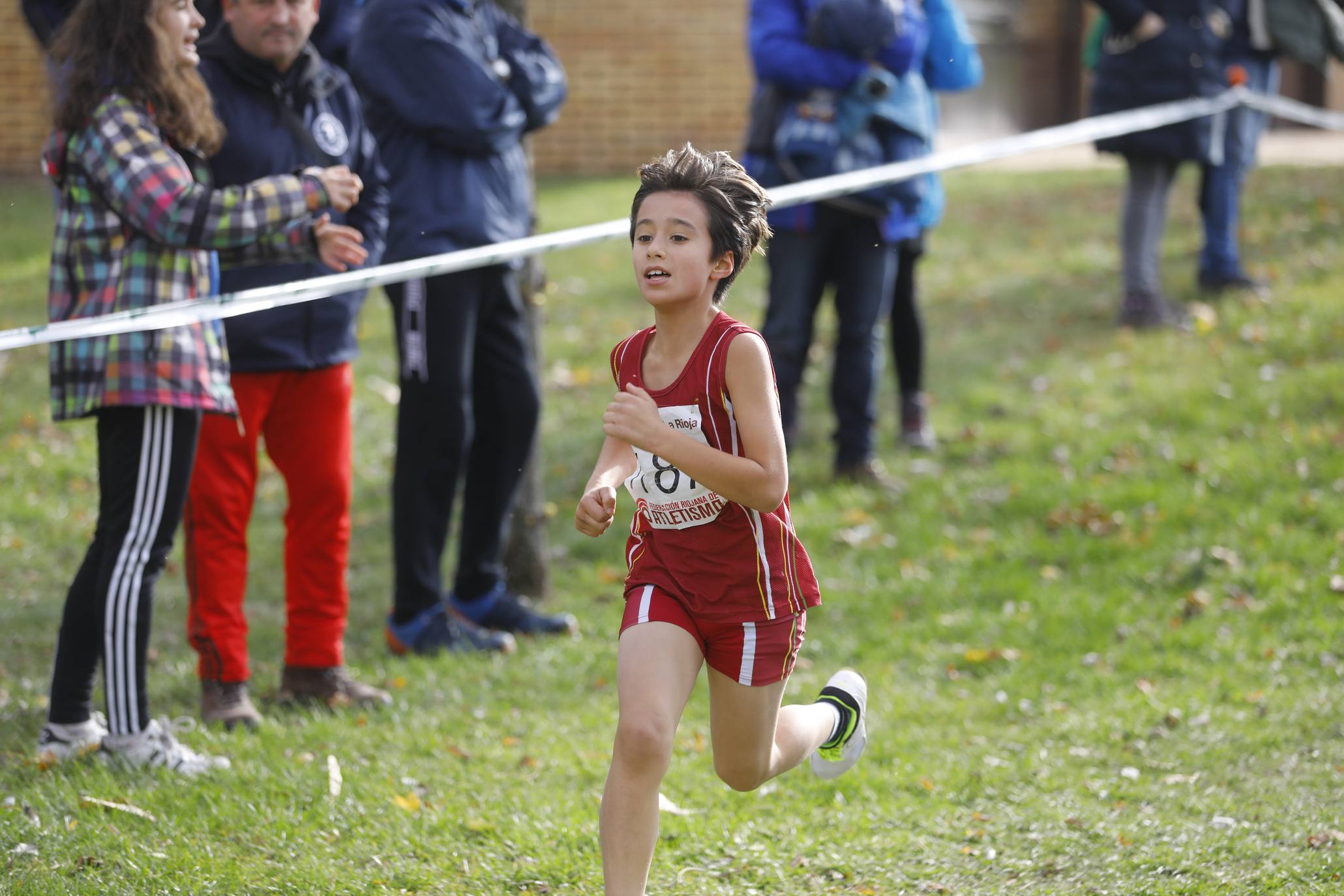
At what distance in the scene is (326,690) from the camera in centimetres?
484

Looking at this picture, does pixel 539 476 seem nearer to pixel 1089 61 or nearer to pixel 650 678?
pixel 650 678

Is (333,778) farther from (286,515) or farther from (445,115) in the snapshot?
(445,115)

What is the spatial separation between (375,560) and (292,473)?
208 centimetres

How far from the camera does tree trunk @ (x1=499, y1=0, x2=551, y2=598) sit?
19.0 feet

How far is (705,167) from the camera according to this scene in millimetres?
3062

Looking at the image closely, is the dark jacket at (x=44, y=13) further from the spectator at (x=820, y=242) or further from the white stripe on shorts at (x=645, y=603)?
the white stripe on shorts at (x=645, y=603)

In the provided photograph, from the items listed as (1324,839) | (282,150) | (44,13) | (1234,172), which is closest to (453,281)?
(282,150)

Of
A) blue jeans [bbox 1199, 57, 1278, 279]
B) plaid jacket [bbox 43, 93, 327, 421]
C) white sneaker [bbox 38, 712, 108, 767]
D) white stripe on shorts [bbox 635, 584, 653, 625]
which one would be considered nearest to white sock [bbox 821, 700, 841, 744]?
white stripe on shorts [bbox 635, 584, 653, 625]

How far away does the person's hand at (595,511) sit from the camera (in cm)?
296

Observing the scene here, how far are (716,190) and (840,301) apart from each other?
3830mm

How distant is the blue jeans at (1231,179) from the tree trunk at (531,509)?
4855 millimetres

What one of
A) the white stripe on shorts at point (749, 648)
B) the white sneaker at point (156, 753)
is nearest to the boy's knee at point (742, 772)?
the white stripe on shorts at point (749, 648)

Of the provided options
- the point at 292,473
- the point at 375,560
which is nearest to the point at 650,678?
the point at 292,473

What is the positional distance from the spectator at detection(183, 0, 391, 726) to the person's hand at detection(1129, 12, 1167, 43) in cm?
526
